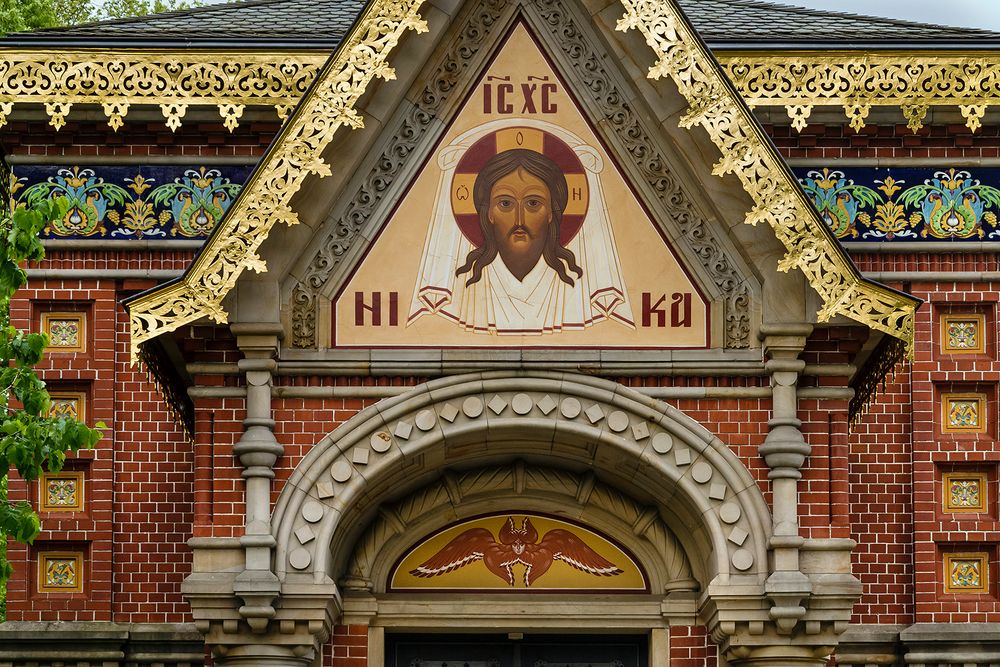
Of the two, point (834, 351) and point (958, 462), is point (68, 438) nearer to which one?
point (834, 351)

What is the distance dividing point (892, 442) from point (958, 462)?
0.56m

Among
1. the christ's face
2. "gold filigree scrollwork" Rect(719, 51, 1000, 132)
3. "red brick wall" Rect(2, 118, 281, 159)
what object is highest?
"gold filigree scrollwork" Rect(719, 51, 1000, 132)

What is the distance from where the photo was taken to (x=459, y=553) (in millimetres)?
17922

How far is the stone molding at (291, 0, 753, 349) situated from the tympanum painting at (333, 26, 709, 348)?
14cm

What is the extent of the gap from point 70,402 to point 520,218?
4211 mm

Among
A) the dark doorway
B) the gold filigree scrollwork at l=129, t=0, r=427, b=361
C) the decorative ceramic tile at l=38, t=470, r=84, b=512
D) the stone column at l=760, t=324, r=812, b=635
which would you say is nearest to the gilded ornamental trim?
the gold filigree scrollwork at l=129, t=0, r=427, b=361

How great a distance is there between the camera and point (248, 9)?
20.8m

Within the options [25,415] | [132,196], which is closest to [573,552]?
[132,196]

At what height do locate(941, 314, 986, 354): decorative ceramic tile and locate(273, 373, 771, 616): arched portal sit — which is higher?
locate(941, 314, 986, 354): decorative ceramic tile

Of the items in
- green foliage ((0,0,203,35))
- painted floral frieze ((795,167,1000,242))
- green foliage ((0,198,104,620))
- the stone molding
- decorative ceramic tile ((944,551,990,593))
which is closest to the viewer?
green foliage ((0,198,104,620))

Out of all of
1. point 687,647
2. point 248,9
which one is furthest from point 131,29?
point 687,647

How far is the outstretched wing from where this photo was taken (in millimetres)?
17875

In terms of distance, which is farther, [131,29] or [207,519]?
[131,29]

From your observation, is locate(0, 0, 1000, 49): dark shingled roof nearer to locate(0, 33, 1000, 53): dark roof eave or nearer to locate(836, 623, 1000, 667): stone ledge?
locate(0, 33, 1000, 53): dark roof eave
